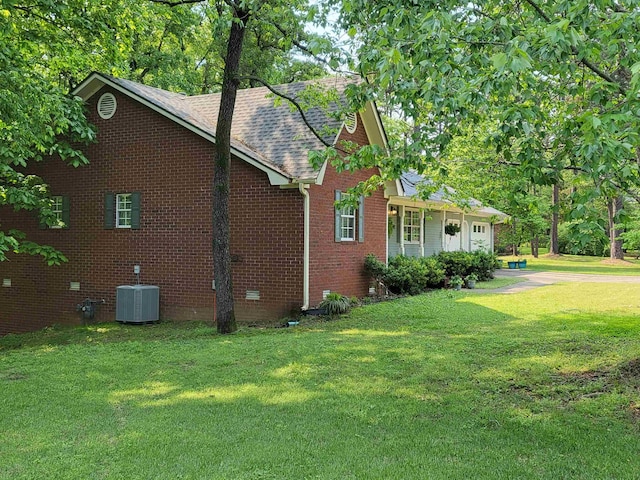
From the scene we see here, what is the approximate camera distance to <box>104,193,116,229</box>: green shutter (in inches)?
586

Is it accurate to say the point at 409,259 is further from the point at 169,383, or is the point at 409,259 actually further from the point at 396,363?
the point at 169,383

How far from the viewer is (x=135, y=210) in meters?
14.5

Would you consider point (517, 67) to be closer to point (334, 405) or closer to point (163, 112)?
point (334, 405)

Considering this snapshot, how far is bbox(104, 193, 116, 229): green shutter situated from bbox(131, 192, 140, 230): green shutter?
0.69m

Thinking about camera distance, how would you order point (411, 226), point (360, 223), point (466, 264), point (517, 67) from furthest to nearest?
point (411, 226), point (466, 264), point (360, 223), point (517, 67)

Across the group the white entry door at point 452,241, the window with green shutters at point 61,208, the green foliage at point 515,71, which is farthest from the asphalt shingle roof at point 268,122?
the white entry door at point 452,241

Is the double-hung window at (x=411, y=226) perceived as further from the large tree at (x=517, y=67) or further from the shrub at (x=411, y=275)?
the large tree at (x=517, y=67)

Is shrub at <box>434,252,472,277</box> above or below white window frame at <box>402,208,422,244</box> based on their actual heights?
below

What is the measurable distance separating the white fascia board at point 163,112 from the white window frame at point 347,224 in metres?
2.55

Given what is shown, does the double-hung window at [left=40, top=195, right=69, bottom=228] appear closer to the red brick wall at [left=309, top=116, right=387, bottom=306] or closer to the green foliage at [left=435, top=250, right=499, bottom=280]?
the red brick wall at [left=309, top=116, right=387, bottom=306]

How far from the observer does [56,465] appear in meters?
4.46

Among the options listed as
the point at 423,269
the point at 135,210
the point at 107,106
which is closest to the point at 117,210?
the point at 135,210

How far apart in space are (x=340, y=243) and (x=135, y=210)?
5.17 metres

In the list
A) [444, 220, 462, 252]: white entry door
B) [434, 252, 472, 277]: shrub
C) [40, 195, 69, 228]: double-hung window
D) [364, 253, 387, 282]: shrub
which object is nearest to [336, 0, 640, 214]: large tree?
[364, 253, 387, 282]: shrub
